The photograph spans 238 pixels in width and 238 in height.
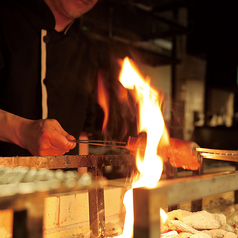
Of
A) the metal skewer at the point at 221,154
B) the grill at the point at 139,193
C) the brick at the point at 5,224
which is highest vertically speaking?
the metal skewer at the point at 221,154

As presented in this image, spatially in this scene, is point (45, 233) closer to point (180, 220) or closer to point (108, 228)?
point (108, 228)

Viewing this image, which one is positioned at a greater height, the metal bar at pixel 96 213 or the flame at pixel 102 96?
the flame at pixel 102 96

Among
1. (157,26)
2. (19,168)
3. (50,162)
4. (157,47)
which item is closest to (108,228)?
(50,162)

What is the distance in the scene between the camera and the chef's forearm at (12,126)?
69.4 inches

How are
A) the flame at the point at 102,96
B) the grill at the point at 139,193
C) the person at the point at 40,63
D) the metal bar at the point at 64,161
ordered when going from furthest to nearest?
the flame at the point at 102,96 < the person at the point at 40,63 < the metal bar at the point at 64,161 < the grill at the point at 139,193

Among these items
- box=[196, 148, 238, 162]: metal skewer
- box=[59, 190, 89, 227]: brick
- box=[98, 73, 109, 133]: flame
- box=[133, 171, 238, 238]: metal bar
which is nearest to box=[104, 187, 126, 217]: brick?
box=[59, 190, 89, 227]: brick

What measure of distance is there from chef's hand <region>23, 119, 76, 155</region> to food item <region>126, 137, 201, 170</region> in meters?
0.35

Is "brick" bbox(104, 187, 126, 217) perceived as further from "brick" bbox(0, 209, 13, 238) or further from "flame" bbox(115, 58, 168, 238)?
"brick" bbox(0, 209, 13, 238)

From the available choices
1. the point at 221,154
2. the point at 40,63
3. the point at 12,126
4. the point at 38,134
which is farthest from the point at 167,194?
the point at 40,63

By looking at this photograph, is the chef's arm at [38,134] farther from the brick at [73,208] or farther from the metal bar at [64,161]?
the brick at [73,208]

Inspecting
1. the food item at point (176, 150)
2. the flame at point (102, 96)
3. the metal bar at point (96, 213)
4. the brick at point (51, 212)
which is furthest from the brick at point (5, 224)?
the flame at point (102, 96)

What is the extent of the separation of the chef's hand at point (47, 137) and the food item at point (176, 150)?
0.35 m

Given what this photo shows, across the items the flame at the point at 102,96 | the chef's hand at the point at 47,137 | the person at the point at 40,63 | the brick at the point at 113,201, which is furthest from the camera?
the flame at the point at 102,96

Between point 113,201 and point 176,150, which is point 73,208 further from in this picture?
point 176,150
